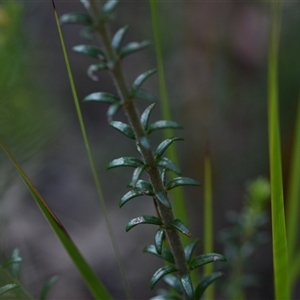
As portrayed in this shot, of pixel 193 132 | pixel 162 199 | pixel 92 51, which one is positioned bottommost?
pixel 193 132

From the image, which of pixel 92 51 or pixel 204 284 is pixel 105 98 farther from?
pixel 204 284

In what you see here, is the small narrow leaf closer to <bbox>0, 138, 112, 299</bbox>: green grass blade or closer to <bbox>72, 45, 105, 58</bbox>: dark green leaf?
<bbox>0, 138, 112, 299</bbox>: green grass blade

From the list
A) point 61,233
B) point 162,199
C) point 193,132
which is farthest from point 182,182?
point 193,132

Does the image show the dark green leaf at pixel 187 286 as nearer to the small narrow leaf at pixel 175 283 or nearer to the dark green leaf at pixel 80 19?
the small narrow leaf at pixel 175 283

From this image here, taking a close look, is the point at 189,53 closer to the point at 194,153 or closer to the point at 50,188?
the point at 194,153

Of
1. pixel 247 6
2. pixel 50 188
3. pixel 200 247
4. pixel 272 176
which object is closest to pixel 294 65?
pixel 247 6

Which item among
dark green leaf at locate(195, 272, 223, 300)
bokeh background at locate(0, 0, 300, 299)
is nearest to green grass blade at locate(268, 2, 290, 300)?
dark green leaf at locate(195, 272, 223, 300)

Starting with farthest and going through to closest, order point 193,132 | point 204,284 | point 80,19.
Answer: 1. point 193,132
2. point 204,284
3. point 80,19

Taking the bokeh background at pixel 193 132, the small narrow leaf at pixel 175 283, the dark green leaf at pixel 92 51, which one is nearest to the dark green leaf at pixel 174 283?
the small narrow leaf at pixel 175 283
